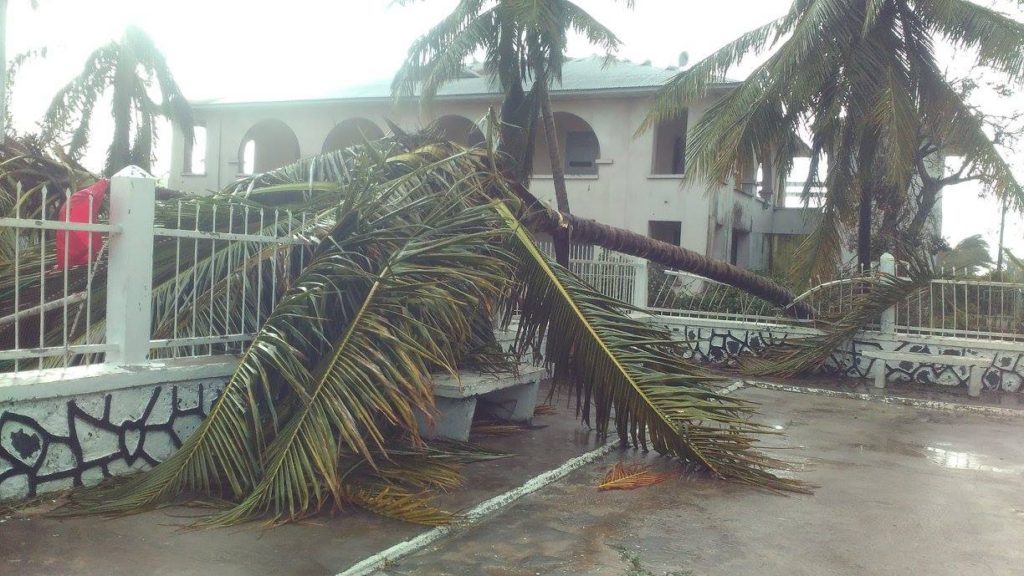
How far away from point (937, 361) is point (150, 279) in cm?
976

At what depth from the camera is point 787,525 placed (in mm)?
4910

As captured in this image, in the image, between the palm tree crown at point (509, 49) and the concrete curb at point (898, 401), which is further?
the palm tree crown at point (509, 49)

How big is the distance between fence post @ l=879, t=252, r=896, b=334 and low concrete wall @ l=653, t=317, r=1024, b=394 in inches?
4.0

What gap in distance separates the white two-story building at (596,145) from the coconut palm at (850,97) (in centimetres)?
558

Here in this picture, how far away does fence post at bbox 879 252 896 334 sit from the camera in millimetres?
11469

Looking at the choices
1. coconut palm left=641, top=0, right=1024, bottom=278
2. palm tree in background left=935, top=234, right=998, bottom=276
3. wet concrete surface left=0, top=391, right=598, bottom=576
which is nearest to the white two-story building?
palm tree in background left=935, top=234, right=998, bottom=276

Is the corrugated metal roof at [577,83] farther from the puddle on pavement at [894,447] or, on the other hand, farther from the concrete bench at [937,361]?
the puddle on pavement at [894,447]

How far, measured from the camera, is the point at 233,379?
5.02 m

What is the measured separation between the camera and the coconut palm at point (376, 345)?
4781 mm

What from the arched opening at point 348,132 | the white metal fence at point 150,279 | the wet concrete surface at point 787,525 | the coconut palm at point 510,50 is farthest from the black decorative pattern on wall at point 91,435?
the arched opening at point 348,132

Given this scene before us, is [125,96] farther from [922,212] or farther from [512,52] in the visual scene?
[922,212]

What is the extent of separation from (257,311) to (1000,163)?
34.8ft

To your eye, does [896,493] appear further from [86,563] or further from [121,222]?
[121,222]

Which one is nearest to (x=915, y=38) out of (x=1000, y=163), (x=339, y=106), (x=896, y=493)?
(x=1000, y=163)
